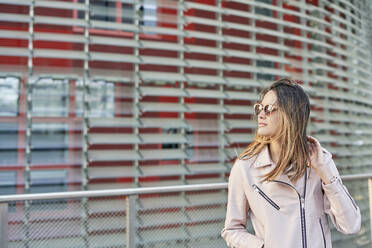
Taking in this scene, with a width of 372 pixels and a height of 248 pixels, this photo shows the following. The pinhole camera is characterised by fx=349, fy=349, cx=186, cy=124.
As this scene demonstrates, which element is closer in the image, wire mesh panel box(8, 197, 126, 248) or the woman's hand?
the woman's hand

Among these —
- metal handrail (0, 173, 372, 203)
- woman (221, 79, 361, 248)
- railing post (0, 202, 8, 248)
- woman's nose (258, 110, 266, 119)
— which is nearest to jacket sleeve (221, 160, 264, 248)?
woman (221, 79, 361, 248)

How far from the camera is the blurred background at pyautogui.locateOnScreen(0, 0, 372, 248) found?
2535 mm

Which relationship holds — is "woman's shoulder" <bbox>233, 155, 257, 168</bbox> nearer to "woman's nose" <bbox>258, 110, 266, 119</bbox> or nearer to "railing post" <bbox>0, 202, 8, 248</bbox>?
"woman's nose" <bbox>258, 110, 266, 119</bbox>

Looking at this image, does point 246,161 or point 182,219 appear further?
point 182,219

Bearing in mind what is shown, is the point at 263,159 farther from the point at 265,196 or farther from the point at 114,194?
the point at 114,194

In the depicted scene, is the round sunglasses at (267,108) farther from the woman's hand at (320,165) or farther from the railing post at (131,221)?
the railing post at (131,221)

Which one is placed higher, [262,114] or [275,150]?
[262,114]

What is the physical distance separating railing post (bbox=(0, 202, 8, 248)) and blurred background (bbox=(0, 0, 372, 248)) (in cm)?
4

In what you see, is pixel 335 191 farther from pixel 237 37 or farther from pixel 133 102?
pixel 237 37

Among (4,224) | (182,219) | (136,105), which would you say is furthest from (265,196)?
(136,105)

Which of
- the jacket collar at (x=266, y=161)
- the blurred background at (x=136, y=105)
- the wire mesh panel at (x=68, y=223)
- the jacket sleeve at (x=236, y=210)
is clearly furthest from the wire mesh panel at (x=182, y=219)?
the jacket collar at (x=266, y=161)

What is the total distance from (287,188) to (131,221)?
1.29 m

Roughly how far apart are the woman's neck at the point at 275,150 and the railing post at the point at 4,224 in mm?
1605

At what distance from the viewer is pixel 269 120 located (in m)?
1.46
